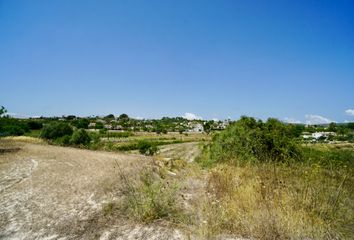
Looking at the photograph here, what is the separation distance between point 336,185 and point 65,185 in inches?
232

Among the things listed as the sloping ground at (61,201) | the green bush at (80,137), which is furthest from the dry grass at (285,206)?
the green bush at (80,137)

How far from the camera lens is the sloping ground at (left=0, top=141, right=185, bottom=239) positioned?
4172 mm

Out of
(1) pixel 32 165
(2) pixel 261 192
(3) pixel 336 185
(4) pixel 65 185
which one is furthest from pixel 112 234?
(1) pixel 32 165

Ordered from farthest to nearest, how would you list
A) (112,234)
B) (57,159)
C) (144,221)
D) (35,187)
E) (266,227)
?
(57,159) → (35,187) → (144,221) → (112,234) → (266,227)

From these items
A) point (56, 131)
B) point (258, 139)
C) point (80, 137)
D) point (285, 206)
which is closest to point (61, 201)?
point (285, 206)

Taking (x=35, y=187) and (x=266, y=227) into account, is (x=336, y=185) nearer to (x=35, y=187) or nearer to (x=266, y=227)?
(x=266, y=227)

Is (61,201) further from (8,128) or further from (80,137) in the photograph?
(80,137)

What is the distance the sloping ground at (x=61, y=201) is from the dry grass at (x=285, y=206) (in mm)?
938

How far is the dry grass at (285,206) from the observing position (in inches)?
150

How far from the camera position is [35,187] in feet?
21.0

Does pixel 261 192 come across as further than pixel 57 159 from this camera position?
No

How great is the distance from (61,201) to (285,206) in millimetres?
4279

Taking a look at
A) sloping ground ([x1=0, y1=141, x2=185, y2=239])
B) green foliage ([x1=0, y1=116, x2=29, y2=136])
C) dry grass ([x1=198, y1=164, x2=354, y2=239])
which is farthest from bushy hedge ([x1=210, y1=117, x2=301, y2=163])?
green foliage ([x1=0, y1=116, x2=29, y2=136])

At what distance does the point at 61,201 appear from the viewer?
18.2 feet
